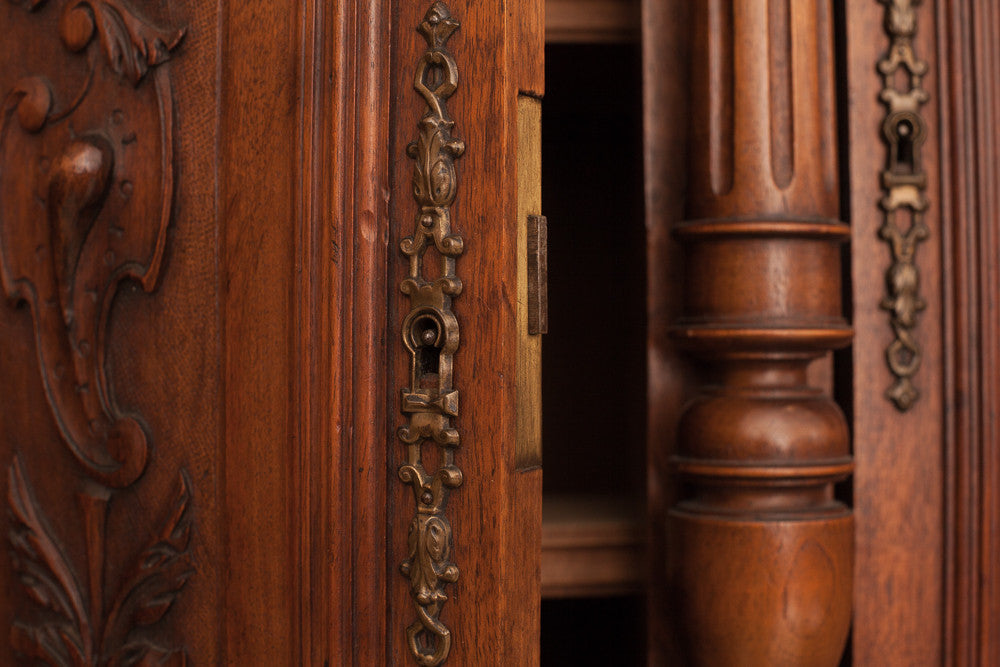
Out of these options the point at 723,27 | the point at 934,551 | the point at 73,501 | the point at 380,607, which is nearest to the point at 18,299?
the point at 73,501

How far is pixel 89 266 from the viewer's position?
1.45 ft

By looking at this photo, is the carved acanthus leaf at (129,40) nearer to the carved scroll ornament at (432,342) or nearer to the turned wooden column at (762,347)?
the carved scroll ornament at (432,342)

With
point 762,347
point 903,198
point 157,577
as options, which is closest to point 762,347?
point 762,347

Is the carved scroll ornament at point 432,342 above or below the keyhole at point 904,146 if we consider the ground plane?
below

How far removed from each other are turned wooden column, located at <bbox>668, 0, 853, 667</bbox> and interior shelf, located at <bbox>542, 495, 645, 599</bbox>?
0.17 feet

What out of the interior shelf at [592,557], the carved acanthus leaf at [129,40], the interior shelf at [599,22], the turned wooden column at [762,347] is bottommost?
the interior shelf at [592,557]

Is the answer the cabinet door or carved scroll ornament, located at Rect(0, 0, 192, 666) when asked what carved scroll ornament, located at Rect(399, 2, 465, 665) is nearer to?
the cabinet door

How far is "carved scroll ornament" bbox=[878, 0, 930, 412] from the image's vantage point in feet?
1.71

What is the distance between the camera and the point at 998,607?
0.51 metres

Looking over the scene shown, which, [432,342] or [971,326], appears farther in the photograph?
[971,326]

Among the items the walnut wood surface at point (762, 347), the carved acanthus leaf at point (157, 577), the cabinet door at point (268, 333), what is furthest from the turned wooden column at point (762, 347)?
the carved acanthus leaf at point (157, 577)

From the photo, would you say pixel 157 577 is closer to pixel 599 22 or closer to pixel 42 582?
pixel 42 582

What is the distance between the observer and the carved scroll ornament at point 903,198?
0.52 m

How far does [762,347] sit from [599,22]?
0.72 feet
